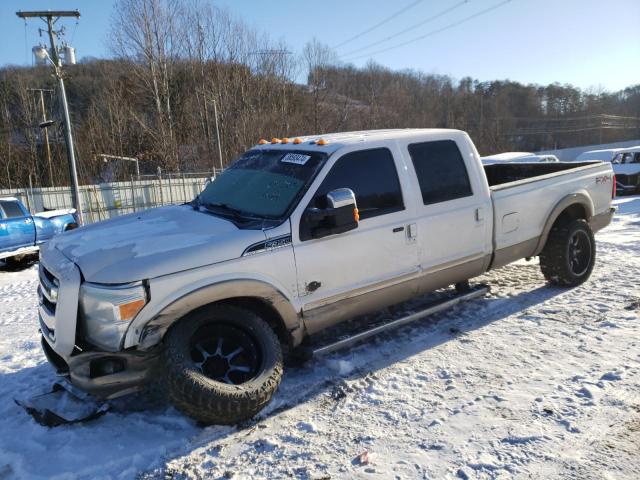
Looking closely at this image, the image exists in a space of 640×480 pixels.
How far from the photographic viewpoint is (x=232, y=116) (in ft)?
137

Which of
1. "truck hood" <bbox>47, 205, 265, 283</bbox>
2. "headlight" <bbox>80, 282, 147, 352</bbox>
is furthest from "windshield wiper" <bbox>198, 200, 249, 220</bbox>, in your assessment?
"headlight" <bbox>80, 282, 147, 352</bbox>

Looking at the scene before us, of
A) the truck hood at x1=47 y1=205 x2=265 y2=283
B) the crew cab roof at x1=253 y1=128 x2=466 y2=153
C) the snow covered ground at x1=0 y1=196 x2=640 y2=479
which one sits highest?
the crew cab roof at x1=253 y1=128 x2=466 y2=153

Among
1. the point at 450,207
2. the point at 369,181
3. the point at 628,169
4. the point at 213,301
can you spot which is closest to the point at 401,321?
the point at 450,207

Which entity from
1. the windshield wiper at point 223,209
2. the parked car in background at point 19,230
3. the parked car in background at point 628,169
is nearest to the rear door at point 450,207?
the windshield wiper at point 223,209

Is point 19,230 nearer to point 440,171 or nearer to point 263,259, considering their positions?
point 263,259

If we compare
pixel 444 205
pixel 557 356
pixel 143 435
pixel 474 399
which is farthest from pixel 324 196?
pixel 557 356

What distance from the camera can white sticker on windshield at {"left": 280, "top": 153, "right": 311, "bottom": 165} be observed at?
4.12 m

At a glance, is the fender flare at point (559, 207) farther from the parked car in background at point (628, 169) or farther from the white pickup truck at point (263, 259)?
the parked car in background at point (628, 169)

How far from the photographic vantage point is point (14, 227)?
11188 millimetres

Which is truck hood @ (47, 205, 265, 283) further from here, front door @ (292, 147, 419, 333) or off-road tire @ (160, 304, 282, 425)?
front door @ (292, 147, 419, 333)

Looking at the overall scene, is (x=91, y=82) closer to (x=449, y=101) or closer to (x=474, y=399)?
(x=449, y=101)

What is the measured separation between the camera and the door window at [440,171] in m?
4.48

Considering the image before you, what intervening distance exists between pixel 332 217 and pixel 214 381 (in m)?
1.43

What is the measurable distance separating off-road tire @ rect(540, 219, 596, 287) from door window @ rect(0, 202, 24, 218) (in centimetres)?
1139
